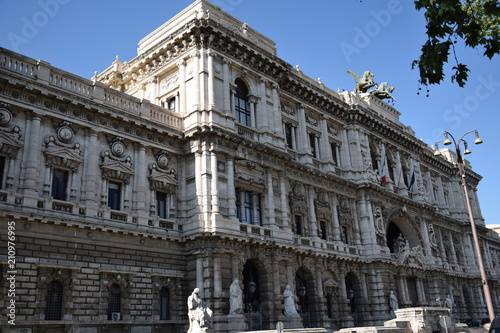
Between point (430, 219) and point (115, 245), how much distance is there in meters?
32.0

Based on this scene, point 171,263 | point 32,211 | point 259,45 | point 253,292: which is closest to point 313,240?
point 253,292

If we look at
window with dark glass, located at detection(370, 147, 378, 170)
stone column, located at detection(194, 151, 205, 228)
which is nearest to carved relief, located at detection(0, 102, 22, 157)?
stone column, located at detection(194, 151, 205, 228)

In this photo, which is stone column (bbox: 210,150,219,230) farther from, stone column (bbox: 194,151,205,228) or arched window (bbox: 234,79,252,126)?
arched window (bbox: 234,79,252,126)

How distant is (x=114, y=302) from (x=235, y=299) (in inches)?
215

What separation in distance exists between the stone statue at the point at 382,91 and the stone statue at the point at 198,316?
30901 millimetres

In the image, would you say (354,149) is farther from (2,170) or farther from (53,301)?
(2,170)

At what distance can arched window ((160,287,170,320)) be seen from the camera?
22.7 meters

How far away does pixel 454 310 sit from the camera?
42656 millimetres

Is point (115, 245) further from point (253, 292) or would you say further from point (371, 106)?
point (371, 106)

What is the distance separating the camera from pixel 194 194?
81.1ft

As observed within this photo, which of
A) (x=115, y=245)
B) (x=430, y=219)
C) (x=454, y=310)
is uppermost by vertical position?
(x=430, y=219)

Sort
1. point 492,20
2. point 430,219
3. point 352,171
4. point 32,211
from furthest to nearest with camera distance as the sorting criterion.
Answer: point 430,219, point 352,171, point 32,211, point 492,20

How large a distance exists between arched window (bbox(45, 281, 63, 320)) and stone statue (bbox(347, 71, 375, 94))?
32.7 meters

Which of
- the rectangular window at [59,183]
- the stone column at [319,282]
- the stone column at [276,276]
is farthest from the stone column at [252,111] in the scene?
the rectangular window at [59,183]
